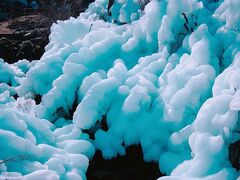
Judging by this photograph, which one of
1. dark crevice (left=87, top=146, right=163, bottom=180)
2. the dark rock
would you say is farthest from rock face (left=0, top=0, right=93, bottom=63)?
the dark rock

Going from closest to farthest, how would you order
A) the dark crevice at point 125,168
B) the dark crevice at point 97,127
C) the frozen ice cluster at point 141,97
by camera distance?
the frozen ice cluster at point 141,97 → the dark crevice at point 125,168 → the dark crevice at point 97,127

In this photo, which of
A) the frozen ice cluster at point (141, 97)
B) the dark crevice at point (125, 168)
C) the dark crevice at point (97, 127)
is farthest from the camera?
the dark crevice at point (97, 127)

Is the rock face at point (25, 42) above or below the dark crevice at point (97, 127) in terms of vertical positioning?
below

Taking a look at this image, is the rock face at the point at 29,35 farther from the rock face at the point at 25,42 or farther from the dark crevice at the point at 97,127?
the dark crevice at the point at 97,127

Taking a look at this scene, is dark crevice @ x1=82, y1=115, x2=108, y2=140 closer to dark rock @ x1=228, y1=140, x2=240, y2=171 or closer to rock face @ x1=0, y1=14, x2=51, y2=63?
dark rock @ x1=228, y1=140, x2=240, y2=171

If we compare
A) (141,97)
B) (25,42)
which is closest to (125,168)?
(141,97)

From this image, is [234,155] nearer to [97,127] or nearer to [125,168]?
[125,168]

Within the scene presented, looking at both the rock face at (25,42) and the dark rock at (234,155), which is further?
the rock face at (25,42)

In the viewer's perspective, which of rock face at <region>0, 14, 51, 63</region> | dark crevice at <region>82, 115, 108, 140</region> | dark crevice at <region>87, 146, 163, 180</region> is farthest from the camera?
rock face at <region>0, 14, 51, 63</region>

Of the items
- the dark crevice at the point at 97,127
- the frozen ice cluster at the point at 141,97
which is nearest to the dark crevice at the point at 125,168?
the frozen ice cluster at the point at 141,97

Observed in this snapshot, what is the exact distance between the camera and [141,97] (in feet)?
13.1

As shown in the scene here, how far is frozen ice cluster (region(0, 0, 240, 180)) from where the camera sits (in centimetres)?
311

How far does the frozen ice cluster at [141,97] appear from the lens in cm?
311

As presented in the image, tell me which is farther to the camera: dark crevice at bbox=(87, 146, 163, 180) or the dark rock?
dark crevice at bbox=(87, 146, 163, 180)
